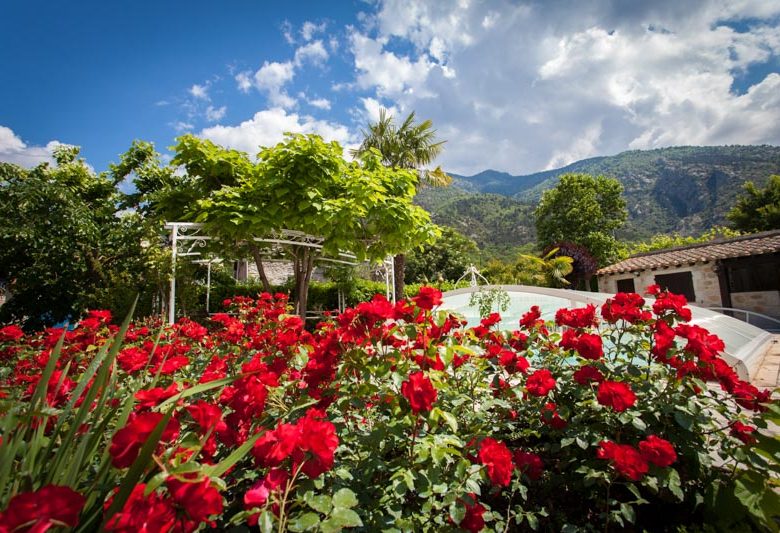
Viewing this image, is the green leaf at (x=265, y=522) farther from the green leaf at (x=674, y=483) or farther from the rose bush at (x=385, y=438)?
the green leaf at (x=674, y=483)

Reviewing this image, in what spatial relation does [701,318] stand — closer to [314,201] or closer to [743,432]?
[743,432]

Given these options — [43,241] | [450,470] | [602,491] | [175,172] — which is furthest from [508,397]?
[175,172]

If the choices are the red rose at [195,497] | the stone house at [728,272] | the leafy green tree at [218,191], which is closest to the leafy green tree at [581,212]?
the stone house at [728,272]

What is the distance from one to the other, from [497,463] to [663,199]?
72301mm

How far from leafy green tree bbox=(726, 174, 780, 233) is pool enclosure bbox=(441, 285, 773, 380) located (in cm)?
2176

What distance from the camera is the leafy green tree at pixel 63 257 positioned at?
7.40m

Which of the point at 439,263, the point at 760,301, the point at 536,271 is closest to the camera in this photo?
the point at 760,301

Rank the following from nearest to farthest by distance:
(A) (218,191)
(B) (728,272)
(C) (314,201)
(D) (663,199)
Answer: (C) (314,201), (A) (218,191), (B) (728,272), (D) (663,199)

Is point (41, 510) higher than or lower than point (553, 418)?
higher

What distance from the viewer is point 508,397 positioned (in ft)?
6.36

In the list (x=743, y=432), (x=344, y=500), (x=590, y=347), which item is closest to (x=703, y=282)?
(x=743, y=432)

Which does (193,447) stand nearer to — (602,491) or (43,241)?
(602,491)

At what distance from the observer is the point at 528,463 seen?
5.00ft

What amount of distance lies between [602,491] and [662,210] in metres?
67.6
